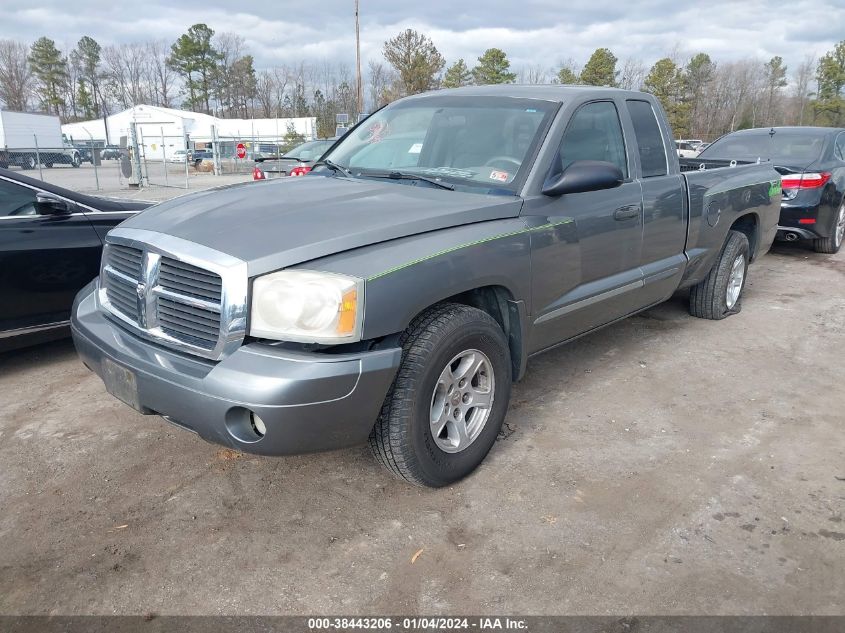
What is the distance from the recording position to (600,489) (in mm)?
3061

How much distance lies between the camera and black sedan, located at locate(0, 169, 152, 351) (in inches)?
170

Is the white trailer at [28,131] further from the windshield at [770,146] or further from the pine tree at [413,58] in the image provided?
the windshield at [770,146]

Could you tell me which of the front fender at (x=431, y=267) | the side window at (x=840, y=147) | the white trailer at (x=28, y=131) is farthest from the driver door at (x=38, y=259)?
the white trailer at (x=28, y=131)

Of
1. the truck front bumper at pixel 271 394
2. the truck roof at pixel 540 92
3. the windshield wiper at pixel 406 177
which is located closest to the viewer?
the truck front bumper at pixel 271 394

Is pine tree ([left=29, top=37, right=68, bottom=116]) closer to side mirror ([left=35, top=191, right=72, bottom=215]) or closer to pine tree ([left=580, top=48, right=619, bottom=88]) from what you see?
pine tree ([left=580, top=48, right=619, bottom=88])

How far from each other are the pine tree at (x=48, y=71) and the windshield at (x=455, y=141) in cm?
8359

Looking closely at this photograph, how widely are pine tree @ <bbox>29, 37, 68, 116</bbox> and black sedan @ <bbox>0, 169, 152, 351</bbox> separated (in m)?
82.1

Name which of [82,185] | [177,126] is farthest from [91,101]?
[82,185]

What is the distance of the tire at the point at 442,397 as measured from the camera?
268cm

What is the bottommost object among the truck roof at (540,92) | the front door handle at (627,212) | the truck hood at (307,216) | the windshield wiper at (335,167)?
the front door handle at (627,212)

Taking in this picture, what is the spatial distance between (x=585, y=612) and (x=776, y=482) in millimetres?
1430

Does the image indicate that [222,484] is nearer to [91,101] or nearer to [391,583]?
[391,583]

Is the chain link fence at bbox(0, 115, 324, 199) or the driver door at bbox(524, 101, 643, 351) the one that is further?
the chain link fence at bbox(0, 115, 324, 199)

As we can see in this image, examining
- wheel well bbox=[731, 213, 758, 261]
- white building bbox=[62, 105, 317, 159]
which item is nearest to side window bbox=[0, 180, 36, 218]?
wheel well bbox=[731, 213, 758, 261]
